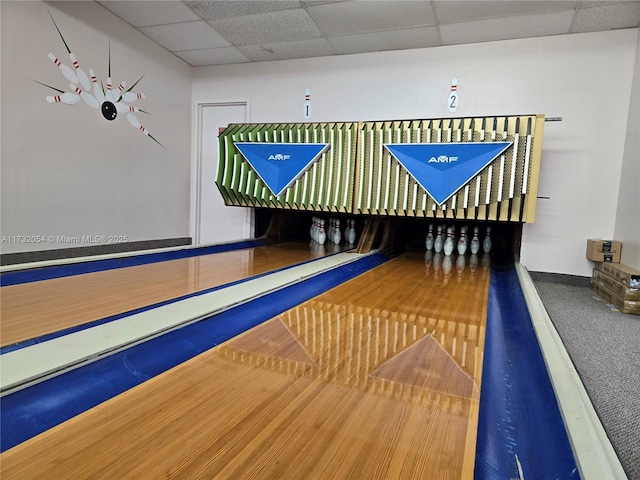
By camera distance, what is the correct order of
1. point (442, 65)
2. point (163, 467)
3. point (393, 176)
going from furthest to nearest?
1. point (442, 65)
2. point (393, 176)
3. point (163, 467)

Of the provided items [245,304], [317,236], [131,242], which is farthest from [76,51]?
[245,304]

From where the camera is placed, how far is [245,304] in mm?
1634

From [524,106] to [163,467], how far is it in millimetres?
4105

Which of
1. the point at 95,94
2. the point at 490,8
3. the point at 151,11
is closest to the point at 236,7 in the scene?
the point at 151,11

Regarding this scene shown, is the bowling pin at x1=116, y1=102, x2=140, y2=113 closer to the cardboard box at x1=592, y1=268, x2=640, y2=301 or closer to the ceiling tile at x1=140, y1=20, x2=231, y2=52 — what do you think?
the ceiling tile at x1=140, y1=20, x2=231, y2=52

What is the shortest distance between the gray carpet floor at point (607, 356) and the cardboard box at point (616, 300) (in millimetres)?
47

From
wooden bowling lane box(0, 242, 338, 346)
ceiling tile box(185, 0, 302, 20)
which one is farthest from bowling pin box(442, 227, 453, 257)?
ceiling tile box(185, 0, 302, 20)

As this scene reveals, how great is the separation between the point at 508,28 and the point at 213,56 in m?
3.17

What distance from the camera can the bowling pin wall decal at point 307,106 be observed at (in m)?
4.43

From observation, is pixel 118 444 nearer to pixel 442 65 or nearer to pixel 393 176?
pixel 393 176

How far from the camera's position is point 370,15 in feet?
11.2

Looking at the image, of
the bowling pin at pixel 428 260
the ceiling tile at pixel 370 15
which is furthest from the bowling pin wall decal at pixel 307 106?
the bowling pin at pixel 428 260

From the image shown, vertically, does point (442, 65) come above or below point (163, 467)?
above

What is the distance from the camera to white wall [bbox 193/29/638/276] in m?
3.43
